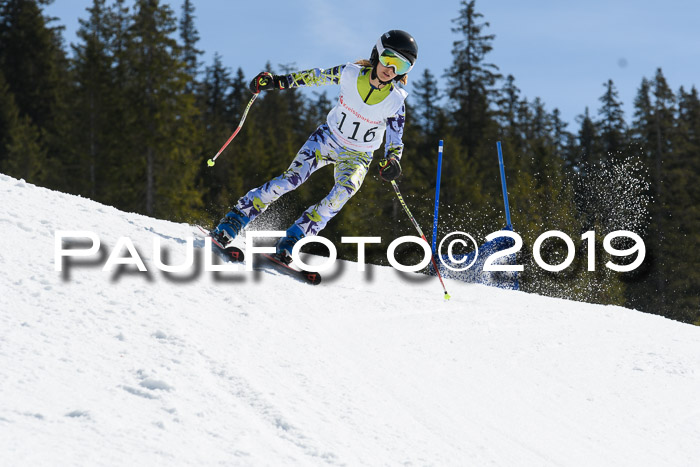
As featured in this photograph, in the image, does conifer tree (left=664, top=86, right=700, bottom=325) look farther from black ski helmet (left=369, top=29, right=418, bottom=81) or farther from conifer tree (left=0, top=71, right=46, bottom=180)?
conifer tree (left=0, top=71, right=46, bottom=180)

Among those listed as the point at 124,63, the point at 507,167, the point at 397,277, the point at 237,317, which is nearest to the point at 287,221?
the point at 124,63

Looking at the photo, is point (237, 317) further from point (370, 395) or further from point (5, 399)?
point (5, 399)

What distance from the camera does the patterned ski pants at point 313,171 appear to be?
5.61 metres

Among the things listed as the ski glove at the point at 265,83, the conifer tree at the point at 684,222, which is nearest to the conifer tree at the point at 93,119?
the ski glove at the point at 265,83

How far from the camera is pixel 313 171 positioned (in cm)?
570

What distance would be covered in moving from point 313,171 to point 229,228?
2.91ft

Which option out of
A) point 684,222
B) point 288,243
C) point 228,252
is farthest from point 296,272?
point 684,222

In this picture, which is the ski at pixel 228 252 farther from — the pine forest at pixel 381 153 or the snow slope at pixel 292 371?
the pine forest at pixel 381 153

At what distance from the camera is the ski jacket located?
550 cm

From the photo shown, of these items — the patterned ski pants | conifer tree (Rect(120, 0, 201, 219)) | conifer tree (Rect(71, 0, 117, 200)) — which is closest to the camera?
the patterned ski pants

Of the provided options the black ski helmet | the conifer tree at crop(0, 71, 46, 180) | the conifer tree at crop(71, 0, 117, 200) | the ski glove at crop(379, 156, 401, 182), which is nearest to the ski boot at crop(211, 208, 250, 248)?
the ski glove at crop(379, 156, 401, 182)

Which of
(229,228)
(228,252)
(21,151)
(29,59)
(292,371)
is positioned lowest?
(292,371)

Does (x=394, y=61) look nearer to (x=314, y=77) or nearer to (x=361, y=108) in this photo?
(x=361, y=108)

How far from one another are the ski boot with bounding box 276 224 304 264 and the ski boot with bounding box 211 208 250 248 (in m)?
→ 0.38
